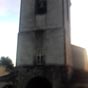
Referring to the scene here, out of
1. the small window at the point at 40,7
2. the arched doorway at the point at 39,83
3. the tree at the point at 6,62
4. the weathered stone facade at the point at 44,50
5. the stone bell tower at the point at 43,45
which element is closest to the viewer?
the weathered stone facade at the point at 44,50

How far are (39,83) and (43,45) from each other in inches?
158

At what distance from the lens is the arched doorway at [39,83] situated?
21.9 metres

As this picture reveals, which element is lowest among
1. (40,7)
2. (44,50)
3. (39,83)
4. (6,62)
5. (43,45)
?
(39,83)

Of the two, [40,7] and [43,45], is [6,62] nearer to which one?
[40,7]

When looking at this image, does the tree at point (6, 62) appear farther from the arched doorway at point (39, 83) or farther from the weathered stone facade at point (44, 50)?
the arched doorway at point (39, 83)

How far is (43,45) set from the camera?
22.1 metres

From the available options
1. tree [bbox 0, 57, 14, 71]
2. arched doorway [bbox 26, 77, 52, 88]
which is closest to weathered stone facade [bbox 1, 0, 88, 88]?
arched doorway [bbox 26, 77, 52, 88]

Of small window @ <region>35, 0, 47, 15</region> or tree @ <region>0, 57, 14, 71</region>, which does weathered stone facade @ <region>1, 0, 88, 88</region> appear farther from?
tree @ <region>0, 57, 14, 71</region>

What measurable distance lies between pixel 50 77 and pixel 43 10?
7.13m

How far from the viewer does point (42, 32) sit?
22469 mm

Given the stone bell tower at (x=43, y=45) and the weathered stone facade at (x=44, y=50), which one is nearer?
the weathered stone facade at (x=44, y=50)

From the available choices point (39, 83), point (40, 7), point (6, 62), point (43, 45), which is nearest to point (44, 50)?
point (43, 45)

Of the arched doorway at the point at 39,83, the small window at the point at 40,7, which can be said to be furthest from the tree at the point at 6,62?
the small window at the point at 40,7

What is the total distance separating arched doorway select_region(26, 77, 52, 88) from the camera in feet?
71.9
